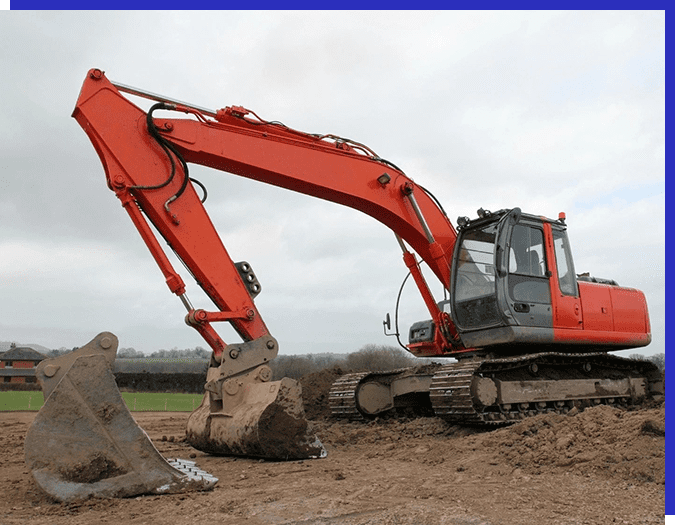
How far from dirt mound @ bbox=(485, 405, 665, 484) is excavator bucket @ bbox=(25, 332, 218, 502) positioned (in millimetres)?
3082

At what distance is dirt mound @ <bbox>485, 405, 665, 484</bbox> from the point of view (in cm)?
496

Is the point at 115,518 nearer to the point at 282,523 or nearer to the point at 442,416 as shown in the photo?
the point at 282,523

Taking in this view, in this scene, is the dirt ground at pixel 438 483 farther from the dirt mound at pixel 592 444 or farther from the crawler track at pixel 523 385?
the crawler track at pixel 523 385

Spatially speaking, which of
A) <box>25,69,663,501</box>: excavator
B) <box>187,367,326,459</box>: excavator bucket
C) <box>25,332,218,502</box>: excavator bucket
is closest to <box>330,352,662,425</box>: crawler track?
<box>25,69,663,501</box>: excavator

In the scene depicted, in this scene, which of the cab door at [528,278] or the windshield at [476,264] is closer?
the cab door at [528,278]

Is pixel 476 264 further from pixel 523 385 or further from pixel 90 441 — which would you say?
pixel 90 441

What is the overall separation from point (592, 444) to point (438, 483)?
1.75 meters

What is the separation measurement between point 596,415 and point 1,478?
5.98m

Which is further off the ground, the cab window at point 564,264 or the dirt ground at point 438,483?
the cab window at point 564,264

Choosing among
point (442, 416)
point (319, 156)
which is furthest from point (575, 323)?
point (319, 156)

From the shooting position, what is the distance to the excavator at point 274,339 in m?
4.37

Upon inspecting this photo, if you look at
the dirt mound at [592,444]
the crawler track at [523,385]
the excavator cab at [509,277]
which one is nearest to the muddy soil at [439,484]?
the dirt mound at [592,444]

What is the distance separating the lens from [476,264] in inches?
302

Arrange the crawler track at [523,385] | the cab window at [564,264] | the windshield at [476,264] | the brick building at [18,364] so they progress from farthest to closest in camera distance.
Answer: the brick building at [18,364], the cab window at [564,264], the windshield at [476,264], the crawler track at [523,385]
